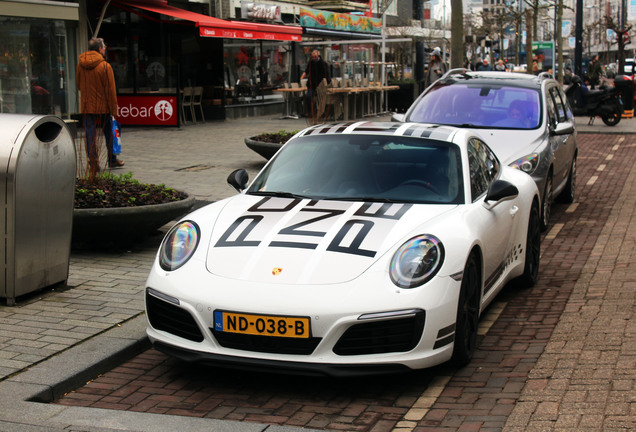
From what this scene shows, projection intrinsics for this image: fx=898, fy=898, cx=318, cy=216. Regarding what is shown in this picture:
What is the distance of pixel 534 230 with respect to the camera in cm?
738

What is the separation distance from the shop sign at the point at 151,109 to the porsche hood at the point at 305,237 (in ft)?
53.9

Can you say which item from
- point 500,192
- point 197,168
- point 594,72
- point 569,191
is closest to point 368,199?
point 500,192

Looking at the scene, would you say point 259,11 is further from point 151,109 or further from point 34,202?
point 34,202

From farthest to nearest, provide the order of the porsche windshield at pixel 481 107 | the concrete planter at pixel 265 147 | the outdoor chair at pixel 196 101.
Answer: the outdoor chair at pixel 196 101, the concrete planter at pixel 265 147, the porsche windshield at pixel 481 107

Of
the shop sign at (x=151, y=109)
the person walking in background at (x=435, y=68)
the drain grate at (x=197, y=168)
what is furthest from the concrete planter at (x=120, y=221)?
the person walking in background at (x=435, y=68)

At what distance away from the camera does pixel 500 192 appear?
19.9ft

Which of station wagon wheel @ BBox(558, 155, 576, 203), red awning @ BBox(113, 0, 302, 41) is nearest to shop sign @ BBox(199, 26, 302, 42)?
red awning @ BBox(113, 0, 302, 41)

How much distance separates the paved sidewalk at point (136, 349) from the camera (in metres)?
4.39

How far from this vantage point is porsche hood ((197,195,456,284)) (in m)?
4.93

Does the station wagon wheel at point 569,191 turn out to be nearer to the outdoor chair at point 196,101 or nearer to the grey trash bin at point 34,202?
Result: the grey trash bin at point 34,202

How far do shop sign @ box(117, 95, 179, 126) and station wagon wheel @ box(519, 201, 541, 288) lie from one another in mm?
15520

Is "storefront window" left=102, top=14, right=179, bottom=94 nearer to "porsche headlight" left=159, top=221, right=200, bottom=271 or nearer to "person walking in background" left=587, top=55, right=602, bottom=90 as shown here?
"porsche headlight" left=159, top=221, right=200, bottom=271

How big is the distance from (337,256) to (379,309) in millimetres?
447

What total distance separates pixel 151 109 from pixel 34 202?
52.1ft
